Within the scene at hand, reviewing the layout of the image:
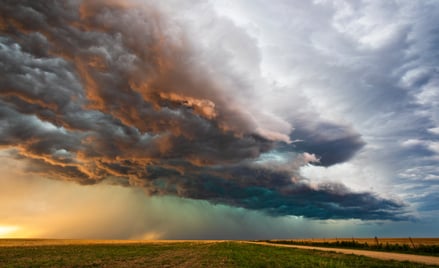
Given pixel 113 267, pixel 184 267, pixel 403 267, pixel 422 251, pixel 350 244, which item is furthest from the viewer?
pixel 350 244

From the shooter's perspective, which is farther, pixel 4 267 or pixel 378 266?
pixel 4 267

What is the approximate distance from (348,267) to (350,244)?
59.4m

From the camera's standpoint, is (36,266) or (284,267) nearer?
(284,267)

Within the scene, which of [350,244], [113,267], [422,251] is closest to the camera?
[113,267]

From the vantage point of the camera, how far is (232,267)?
24734mm

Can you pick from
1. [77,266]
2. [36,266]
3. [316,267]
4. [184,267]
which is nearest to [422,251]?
[316,267]

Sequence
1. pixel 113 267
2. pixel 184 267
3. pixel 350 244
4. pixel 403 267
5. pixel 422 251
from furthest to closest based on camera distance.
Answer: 1. pixel 350 244
2. pixel 422 251
3. pixel 113 267
4. pixel 184 267
5. pixel 403 267

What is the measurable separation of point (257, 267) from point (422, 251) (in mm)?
37656

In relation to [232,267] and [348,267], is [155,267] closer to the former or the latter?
[232,267]

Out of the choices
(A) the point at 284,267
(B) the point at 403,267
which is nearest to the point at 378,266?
(B) the point at 403,267

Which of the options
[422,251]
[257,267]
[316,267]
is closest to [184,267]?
[257,267]

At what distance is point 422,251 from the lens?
153ft

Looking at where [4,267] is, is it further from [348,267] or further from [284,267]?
[348,267]

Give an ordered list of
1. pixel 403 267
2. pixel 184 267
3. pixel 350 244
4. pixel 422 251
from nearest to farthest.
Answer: pixel 403 267 < pixel 184 267 < pixel 422 251 < pixel 350 244
